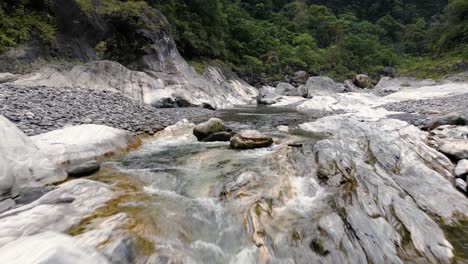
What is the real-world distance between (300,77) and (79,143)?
3888cm

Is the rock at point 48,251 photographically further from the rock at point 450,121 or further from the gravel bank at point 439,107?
the gravel bank at point 439,107

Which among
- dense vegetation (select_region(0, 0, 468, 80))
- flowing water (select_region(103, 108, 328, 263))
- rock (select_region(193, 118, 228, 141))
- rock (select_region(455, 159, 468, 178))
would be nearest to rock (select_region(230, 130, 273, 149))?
flowing water (select_region(103, 108, 328, 263))

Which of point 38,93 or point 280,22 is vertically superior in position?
point 280,22

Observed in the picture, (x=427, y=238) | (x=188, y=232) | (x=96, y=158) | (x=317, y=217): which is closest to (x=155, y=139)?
(x=96, y=158)

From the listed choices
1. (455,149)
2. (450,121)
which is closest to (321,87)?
(450,121)

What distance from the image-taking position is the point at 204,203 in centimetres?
471

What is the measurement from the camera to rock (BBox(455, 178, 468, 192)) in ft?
16.2

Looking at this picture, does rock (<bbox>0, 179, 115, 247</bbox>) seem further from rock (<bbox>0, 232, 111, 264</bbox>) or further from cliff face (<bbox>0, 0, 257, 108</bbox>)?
cliff face (<bbox>0, 0, 257, 108</bbox>)

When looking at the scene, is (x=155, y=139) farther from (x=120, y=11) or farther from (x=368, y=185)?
(x=120, y=11)

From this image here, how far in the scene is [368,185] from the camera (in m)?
5.00

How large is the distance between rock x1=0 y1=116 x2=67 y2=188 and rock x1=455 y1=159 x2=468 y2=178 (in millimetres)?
8033

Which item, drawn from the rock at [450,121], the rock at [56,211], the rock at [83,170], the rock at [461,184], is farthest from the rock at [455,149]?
the rock at [83,170]

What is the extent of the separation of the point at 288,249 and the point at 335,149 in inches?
132

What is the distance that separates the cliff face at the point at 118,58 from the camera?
44.7 feet
